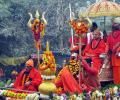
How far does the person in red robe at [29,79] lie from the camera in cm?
1046

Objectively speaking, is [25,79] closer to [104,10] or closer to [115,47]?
[115,47]

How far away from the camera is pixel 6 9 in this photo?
23984 mm

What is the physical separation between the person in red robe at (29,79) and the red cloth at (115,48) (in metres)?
1.84

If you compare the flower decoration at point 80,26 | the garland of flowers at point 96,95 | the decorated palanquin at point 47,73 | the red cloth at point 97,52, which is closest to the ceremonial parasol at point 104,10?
the red cloth at point 97,52

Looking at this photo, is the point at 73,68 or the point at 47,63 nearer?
the point at 47,63

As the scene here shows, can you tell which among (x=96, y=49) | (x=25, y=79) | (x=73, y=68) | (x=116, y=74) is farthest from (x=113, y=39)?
(x=25, y=79)

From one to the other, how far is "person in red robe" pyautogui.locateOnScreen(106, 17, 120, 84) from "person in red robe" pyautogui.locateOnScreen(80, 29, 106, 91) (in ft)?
0.74

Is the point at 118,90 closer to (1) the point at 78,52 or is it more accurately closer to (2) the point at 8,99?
(1) the point at 78,52

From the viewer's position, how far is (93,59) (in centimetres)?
1116

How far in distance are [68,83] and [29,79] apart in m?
1.30

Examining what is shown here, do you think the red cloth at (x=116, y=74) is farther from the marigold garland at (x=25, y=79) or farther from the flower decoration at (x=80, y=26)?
the marigold garland at (x=25, y=79)

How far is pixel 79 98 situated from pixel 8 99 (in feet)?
6.48

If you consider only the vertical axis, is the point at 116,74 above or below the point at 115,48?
below

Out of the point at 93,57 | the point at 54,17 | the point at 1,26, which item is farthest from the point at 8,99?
the point at 54,17
